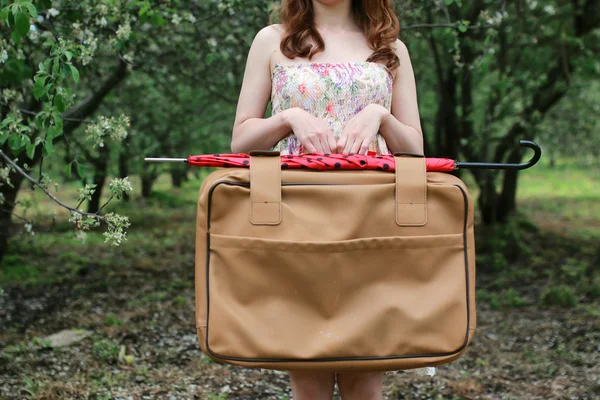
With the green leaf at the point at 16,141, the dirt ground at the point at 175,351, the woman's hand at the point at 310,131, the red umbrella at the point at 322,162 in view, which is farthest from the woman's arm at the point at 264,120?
the dirt ground at the point at 175,351

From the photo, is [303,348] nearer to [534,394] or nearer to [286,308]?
[286,308]

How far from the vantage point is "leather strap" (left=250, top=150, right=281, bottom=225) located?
67.7 inches

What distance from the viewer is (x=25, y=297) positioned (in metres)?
6.70

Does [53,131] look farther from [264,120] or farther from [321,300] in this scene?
[321,300]

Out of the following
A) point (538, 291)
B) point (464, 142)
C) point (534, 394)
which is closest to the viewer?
point (534, 394)

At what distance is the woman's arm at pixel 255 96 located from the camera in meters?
2.07

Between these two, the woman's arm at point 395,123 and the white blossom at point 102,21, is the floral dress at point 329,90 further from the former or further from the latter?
the white blossom at point 102,21

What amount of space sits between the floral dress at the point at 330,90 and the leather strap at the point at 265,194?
0.37 m

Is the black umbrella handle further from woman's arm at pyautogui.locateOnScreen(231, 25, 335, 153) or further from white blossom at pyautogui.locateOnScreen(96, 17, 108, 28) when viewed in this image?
white blossom at pyautogui.locateOnScreen(96, 17, 108, 28)

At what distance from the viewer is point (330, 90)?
6.84 feet

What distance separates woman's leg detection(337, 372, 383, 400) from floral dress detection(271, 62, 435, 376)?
0.52 feet

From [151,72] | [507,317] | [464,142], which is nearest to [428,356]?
[507,317]

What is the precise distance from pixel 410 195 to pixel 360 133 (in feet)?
0.97

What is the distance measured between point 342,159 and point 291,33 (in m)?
Answer: 0.56
